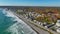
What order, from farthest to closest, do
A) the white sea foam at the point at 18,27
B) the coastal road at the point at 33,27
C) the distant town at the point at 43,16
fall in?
the distant town at the point at 43,16 → the white sea foam at the point at 18,27 → the coastal road at the point at 33,27

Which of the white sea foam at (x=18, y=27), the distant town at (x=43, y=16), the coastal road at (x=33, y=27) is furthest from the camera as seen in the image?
the distant town at (x=43, y=16)

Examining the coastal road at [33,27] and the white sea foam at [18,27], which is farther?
the white sea foam at [18,27]

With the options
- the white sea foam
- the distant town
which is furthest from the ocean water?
the distant town

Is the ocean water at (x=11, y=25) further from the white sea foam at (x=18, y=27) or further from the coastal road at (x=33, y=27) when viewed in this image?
the coastal road at (x=33, y=27)

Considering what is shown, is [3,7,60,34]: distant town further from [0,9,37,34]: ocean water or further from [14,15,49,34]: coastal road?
[0,9,37,34]: ocean water

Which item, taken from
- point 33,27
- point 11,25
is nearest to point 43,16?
point 33,27

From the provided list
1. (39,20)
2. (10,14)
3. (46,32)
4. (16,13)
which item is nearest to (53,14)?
(39,20)

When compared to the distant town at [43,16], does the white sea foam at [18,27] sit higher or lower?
lower

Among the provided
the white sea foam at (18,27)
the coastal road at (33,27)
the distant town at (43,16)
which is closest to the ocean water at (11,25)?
the white sea foam at (18,27)
